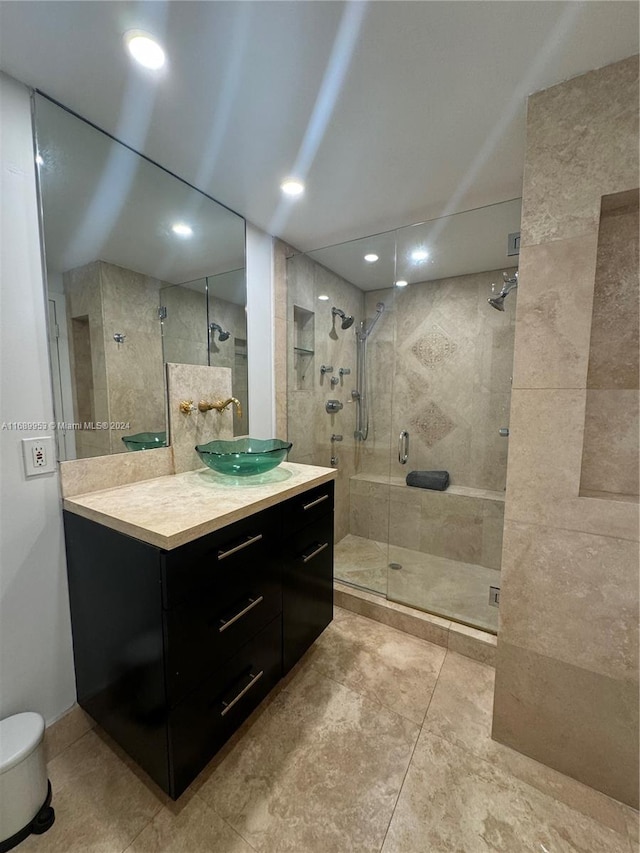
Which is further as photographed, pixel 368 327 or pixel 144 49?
pixel 368 327

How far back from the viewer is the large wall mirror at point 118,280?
1188 millimetres

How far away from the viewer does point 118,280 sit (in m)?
1.37

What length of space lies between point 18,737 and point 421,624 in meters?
1.68

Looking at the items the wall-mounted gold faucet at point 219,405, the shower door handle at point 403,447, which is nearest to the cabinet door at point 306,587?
the wall-mounted gold faucet at point 219,405

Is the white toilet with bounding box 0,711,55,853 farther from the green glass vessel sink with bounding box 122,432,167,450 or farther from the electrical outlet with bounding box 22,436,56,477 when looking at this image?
the green glass vessel sink with bounding box 122,432,167,450

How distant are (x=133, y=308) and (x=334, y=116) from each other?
41.8 inches

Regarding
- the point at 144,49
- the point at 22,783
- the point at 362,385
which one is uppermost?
the point at 144,49

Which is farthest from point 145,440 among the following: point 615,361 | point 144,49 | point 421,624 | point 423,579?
point 423,579

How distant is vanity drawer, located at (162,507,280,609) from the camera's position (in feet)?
3.11

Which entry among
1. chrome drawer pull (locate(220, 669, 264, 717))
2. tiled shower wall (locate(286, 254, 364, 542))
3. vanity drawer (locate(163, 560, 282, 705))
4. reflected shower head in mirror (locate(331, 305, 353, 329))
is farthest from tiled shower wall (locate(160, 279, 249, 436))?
chrome drawer pull (locate(220, 669, 264, 717))

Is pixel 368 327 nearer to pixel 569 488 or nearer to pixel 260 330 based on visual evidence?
pixel 260 330

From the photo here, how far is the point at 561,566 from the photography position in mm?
1130

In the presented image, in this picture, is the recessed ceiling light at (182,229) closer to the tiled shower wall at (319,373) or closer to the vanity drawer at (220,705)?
the tiled shower wall at (319,373)

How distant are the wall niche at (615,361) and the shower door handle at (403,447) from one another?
6.07ft
